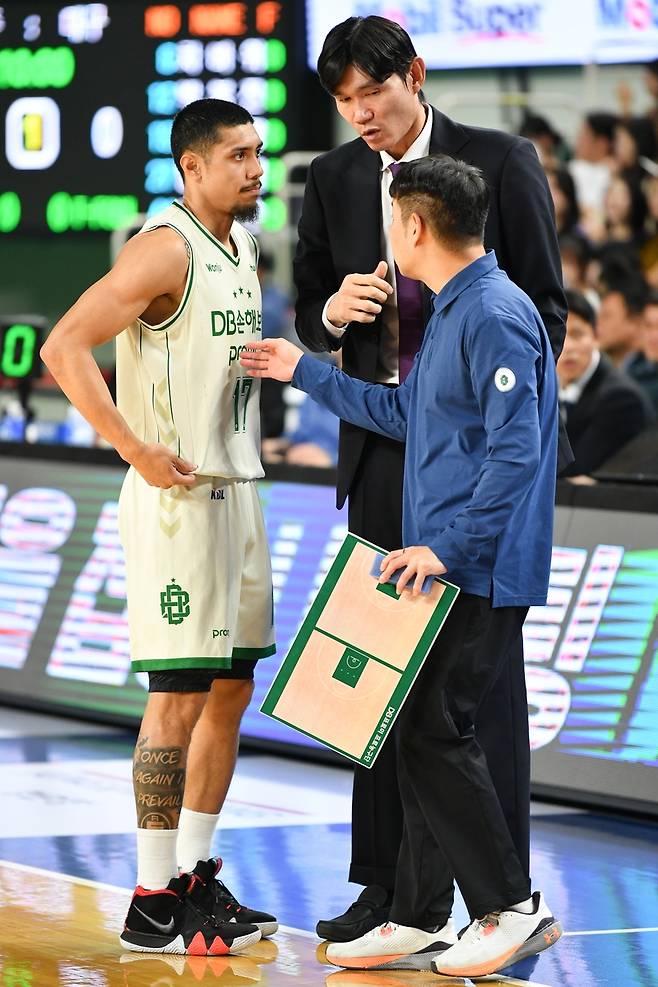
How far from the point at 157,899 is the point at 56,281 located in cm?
1194

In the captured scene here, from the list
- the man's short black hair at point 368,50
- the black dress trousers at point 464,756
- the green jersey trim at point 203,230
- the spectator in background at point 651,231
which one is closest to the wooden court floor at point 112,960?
the black dress trousers at point 464,756

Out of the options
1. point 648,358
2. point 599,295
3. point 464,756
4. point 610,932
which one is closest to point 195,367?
point 464,756

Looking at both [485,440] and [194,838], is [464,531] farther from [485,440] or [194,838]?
[194,838]

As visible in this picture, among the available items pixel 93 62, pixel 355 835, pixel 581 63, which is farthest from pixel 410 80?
pixel 581 63

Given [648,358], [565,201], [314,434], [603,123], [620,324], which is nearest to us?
[648,358]

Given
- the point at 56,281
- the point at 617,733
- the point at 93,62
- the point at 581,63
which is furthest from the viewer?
the point at 56,281

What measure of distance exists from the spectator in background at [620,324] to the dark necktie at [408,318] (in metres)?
6.32

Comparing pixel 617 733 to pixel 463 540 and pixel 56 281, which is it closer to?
pixel 463 540

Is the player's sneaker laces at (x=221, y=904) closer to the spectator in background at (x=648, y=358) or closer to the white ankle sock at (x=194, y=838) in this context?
the white ankle sock at (x=194, y=838)

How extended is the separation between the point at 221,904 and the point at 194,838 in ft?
0.66

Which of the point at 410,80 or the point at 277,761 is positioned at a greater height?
the point at 410,80

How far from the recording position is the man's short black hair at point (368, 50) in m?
4.46

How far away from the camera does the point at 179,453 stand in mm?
4676

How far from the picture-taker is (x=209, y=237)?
15.5ft
